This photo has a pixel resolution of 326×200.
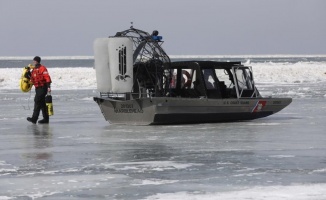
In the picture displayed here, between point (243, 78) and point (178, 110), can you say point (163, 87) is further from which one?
point (243, 78)

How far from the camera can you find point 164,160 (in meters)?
12.3

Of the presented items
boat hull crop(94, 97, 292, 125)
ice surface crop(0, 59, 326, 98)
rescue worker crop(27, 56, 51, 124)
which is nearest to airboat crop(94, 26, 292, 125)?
boat hull crop(94, 97, 292, 125)

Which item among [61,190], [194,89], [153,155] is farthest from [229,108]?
[61,190]

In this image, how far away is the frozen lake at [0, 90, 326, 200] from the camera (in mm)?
9484

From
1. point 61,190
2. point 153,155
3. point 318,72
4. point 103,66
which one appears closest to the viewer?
point 61,190

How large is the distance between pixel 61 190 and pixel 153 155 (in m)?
3.50

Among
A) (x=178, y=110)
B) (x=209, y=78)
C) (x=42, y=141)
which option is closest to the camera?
(x=42, y=141)

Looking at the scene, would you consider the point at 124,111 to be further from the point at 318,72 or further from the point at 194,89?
the point at 318,72

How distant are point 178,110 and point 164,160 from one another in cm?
607

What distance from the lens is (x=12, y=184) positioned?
1002cm

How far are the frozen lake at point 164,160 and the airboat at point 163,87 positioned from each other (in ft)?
1.21

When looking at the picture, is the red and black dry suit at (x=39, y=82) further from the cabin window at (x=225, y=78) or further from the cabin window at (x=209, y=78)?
the cabin window at (x=225, y=78)

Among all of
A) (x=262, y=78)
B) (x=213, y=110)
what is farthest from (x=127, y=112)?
(x=262, y=78)

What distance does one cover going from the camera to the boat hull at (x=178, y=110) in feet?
59.6
